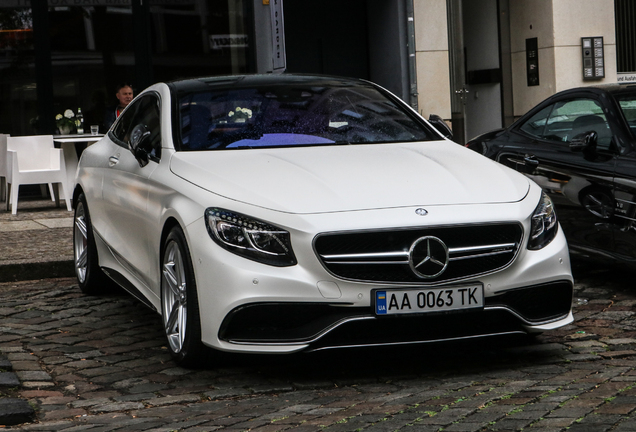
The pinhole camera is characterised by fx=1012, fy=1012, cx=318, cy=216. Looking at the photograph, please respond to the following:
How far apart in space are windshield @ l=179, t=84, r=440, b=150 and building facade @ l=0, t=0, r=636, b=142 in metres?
8.64

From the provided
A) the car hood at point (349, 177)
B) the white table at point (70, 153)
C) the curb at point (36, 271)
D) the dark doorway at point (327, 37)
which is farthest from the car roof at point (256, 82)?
the dark doorway at point (327, 37)

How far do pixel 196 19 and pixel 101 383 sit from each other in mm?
11314

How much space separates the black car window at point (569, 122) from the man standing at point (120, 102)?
295 inches

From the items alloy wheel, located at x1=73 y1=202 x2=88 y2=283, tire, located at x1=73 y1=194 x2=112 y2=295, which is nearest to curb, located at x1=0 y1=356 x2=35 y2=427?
tire, located at x1=73 y1=194 x2=112 y2=295

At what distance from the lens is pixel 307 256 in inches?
178

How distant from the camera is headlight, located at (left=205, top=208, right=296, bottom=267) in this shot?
4566mm

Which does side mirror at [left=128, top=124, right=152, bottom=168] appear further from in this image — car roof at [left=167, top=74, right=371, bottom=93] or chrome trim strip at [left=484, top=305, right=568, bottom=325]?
chrome trim strip at [left=484, top=305, right=568, bottom=325]

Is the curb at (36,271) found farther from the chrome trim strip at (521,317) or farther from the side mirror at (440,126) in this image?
the chrome trim strip at (521,317)

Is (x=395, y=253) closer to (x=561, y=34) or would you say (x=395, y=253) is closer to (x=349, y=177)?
(x=349, y=177)

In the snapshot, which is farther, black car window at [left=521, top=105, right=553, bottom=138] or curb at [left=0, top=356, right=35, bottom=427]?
black car window at [left=521, top=105, right=553, bottom=138]

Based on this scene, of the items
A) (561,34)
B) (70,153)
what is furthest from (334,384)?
(561,34)

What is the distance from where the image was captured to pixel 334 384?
15.7 feet

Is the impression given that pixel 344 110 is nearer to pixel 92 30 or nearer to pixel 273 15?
pixel 273 15

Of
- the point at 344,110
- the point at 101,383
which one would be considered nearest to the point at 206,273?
the point at 101,383
